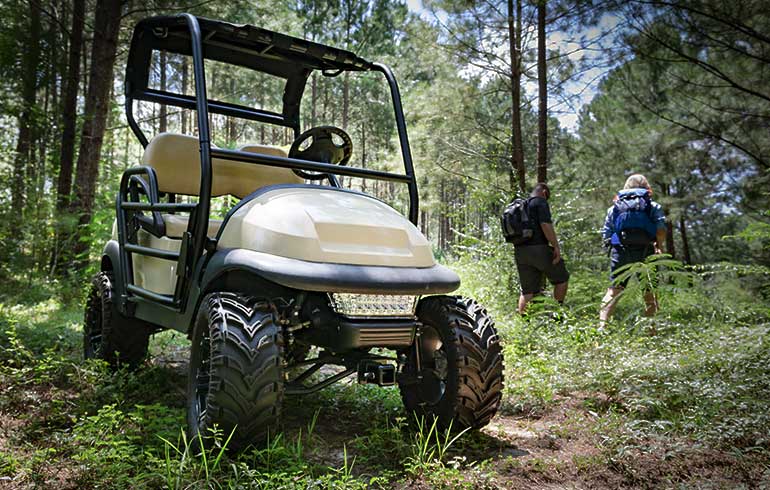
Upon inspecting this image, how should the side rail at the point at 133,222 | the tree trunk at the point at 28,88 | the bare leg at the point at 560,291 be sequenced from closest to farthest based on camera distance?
the side rail at the point at 133,222 → the bare leg at the point at 560,291 → the tree trunk at the point at 28,88

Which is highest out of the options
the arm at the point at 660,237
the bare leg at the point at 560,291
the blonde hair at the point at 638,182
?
the blonde hair at the point at 638,182

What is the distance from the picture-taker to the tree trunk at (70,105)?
33.5 ft

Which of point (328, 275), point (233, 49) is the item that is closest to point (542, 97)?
point (233, 49)

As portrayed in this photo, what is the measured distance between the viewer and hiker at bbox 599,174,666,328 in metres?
6.18

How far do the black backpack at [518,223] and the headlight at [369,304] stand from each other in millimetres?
3977

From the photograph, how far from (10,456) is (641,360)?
158 inches

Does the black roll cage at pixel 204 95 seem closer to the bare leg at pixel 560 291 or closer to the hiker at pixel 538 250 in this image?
the hiker at pixel 538 250

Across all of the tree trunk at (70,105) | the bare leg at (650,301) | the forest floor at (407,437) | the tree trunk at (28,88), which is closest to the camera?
the forest floor at (407,437)

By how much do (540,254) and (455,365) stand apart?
3951mm

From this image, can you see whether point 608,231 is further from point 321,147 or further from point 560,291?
point 321,147

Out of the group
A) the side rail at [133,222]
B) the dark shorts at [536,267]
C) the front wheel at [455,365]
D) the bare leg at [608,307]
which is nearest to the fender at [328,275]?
the front wheel at [455,365]

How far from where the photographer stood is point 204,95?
3.03m

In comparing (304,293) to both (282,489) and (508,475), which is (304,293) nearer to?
(282,489)

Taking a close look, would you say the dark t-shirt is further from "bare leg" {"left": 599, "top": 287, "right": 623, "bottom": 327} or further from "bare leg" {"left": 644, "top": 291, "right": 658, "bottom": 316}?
"bare leg" {"left": 644, "top": 291, "right": 658, "bottom": 316}
